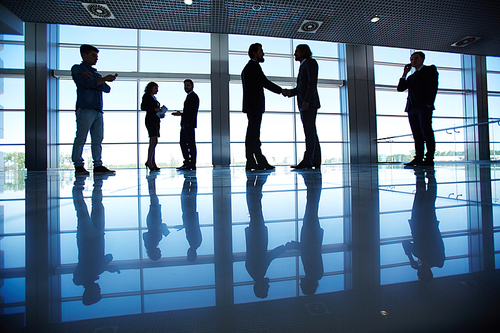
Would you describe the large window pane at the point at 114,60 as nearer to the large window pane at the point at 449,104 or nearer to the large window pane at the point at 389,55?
the large window pane at the point at 389,55

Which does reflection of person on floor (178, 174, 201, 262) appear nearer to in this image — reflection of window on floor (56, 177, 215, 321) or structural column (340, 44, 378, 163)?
reflection of window on floor (56, 177, 215, 321)

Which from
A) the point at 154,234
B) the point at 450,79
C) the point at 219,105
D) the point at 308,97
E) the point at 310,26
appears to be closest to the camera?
the point at 154,234

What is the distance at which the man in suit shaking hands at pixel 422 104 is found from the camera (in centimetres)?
355

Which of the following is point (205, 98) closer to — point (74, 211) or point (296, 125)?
point (296, 125)

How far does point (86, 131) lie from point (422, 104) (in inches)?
163

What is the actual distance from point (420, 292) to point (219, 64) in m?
9.19

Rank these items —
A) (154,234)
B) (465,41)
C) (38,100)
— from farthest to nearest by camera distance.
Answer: (38,100) → (465,41) → (154,234)

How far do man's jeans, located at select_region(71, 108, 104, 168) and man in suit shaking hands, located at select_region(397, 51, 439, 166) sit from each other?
3868mm

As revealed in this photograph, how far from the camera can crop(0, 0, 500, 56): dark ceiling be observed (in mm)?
3996

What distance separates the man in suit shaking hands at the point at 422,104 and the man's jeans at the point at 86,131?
152 inches

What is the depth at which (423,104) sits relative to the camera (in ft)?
11.9

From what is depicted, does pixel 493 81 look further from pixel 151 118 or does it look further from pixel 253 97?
pixel 151 118

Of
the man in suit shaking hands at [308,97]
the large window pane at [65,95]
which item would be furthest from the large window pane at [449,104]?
the large window pane at [65,95]

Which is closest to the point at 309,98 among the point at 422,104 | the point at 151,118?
the point at 422,104
